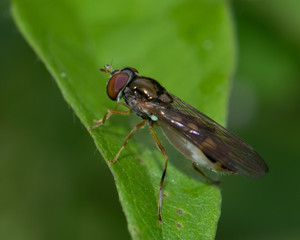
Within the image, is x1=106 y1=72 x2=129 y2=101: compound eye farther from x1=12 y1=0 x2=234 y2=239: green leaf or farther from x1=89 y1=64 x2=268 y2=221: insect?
x1=12 y1=0 x2=234 y2=239: green leaf

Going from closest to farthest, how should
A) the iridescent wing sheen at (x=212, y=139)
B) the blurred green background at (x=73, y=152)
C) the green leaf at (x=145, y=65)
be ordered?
the green leaf at (x=145, y=65)
the iridescent wing sheen at (x=212, y=139)
the blurred green background at (x=73, y=152)

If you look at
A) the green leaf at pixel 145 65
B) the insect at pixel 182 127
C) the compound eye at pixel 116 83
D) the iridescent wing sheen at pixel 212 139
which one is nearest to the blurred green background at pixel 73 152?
the green leaf at pixel 145 65

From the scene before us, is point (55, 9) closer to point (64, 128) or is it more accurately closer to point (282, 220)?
point (64, 128)

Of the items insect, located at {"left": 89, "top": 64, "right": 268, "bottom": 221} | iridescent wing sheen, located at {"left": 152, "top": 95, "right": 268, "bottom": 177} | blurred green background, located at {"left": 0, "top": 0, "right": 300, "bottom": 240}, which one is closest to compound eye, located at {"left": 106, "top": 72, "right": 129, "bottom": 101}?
insect, located at {"left": 89, "top": 64, "right": 268, "bottom": 221}

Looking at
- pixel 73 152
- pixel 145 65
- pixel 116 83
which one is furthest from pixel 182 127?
pixel 73 152

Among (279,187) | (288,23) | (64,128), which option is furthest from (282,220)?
(64,128)

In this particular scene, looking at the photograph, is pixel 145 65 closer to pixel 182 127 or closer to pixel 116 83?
pixel 116 83

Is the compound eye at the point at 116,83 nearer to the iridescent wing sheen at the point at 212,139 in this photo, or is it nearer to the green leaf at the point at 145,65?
the green leaf at the point at 145,65
